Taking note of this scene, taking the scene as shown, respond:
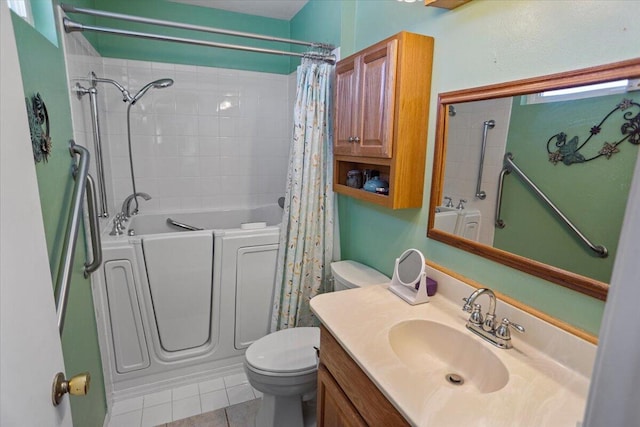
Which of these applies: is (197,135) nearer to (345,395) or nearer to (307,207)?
(307,207)

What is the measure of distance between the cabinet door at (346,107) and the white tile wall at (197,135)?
4.66ft

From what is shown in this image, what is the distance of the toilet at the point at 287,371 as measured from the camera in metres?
1.52

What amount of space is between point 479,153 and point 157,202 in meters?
2.57

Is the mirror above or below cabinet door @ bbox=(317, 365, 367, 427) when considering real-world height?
above

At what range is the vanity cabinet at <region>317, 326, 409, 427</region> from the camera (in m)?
0.93

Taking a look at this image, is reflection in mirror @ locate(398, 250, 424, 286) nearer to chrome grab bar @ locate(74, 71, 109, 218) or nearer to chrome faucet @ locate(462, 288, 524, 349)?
chrome faucet @ locate(462, 288, 524, 349)

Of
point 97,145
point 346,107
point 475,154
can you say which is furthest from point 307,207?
point 97,145

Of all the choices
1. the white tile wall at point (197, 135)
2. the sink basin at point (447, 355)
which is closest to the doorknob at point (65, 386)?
the sink basin at point (447, 355)

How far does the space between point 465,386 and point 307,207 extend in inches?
49.8

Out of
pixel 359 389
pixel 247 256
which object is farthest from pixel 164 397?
pixel 359 389

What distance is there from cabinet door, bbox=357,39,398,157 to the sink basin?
28.4 inches

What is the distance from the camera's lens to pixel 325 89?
76.7 inches

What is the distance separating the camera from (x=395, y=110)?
1407mm

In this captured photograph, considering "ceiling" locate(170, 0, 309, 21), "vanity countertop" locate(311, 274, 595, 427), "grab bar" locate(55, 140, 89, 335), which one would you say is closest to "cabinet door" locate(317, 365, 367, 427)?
"vanity countertop" locate(311, 274, 595, 427)
